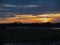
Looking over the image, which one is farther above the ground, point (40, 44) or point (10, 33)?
point (10, 33)

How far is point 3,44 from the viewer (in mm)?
881

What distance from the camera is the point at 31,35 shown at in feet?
2.67

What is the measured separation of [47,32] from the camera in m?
0.81

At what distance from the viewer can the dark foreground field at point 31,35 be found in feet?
2.64

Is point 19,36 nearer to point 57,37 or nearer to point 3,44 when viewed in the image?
point 3,44

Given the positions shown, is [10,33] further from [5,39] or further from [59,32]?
[59,32]

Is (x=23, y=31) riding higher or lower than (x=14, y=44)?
higher

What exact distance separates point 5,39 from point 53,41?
15.3 inches

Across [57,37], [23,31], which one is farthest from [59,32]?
[23,31]

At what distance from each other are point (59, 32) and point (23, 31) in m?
0.27

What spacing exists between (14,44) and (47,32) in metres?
0.30

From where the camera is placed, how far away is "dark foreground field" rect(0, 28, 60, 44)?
80 cm

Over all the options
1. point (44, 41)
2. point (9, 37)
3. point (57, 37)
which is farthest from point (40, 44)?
point (9, 37)

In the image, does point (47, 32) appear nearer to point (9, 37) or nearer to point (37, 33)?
point (37, 33)
